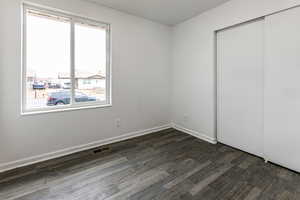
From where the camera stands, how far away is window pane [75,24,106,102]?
2.66 m

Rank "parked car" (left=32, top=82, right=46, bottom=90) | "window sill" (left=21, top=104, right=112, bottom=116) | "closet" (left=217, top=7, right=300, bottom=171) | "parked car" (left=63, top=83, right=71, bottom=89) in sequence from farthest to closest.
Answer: "parked car" (left=63, top=83, right=71, bottom=89) < "parked car" (left=32, top=82, right=46, bottom=90) < "window sill" (left=21, top=104, right=112, bottom=116) < "closet" (left=217, top=7, right=300, bottom=171)

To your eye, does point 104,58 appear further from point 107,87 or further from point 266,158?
point 266,158

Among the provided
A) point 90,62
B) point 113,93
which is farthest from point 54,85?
point 113,93

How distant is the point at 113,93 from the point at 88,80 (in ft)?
1.69

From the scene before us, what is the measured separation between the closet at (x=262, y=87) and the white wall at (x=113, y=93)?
4.50ft

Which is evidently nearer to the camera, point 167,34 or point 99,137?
point 99,137

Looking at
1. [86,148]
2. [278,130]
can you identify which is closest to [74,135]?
[86,148]

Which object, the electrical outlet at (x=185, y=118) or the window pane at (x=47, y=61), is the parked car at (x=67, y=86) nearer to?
the window pane at (x=47, y=61)

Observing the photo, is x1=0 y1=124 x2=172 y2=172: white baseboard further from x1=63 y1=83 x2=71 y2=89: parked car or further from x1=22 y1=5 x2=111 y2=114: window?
x1=63 y1=83 x2=71 y2=89: parked car

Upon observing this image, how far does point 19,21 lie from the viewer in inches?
81.7

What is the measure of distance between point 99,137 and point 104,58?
1.53 m

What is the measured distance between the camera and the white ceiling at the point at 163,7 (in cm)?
261

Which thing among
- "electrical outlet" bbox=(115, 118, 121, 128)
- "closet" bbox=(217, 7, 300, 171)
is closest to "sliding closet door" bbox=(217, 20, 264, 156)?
"closet" bbox=(217, 7, 300, 171)

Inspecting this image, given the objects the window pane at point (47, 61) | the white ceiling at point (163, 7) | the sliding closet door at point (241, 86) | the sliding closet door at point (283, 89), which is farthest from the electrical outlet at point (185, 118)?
the window pane at point (47, 61)
